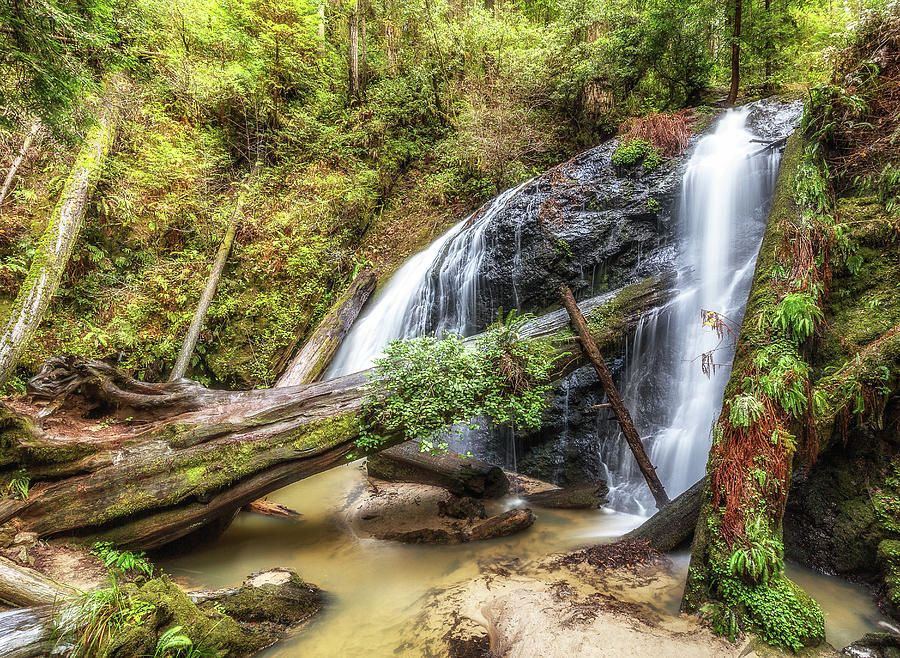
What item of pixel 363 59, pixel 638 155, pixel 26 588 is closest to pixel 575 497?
pixel 26 588

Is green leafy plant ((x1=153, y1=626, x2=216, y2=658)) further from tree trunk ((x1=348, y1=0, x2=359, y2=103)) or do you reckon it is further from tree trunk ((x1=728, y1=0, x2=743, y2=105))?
tree trunk ((x1=348, y1=0, x2=359, y2=103))

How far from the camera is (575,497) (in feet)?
18.6

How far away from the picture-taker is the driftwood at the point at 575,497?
5.61 metres

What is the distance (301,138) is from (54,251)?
776 centimetres

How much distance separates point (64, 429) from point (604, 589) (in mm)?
5855

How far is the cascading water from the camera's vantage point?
5.64 meters

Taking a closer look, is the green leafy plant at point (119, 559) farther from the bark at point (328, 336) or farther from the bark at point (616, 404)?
the bark at point (616, 404)

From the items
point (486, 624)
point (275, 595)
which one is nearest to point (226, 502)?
point (275, 595)

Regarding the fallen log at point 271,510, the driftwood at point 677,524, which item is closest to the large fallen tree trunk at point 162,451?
the fallen log at point 271,510

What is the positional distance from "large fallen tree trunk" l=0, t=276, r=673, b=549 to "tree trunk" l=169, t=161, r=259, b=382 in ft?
10.3

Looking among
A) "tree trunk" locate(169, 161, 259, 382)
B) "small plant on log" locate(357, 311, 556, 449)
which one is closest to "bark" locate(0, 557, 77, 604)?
"small plant on log" locate(357, 311, 556, 449)

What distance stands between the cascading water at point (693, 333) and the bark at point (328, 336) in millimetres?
5585

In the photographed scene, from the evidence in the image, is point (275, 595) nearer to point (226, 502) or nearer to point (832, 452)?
point (226, 502)

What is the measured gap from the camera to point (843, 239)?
393 centimetres
